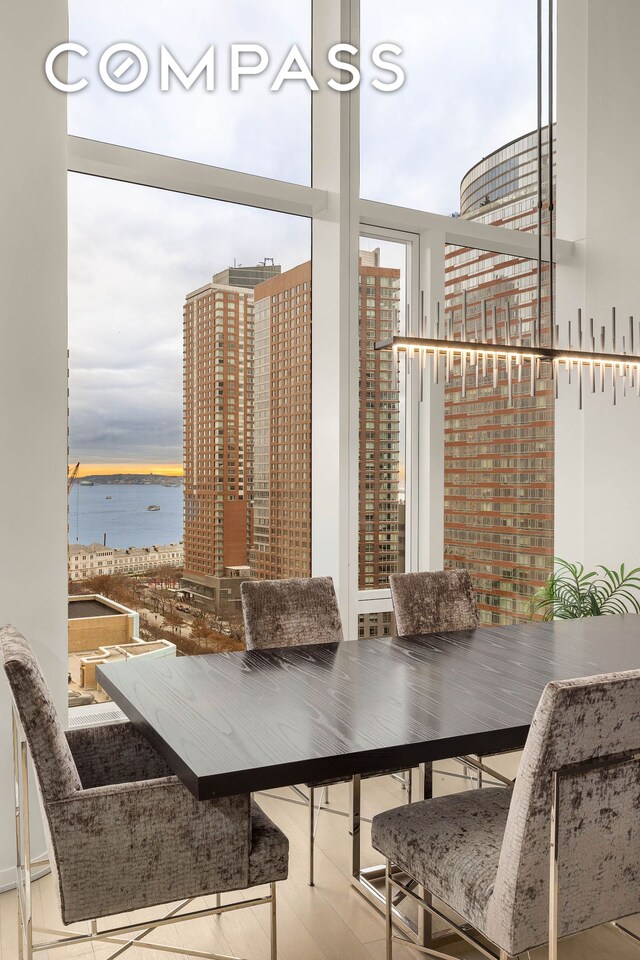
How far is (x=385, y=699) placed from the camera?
83.0 inches

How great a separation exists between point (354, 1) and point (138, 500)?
9.34ft

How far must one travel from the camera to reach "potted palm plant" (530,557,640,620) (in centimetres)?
432

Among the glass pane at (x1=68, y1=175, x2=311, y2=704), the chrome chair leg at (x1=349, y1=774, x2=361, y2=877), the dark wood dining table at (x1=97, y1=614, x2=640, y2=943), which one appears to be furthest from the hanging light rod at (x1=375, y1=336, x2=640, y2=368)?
the chrome chair leg at (x1=349, y1=774, x2=361, y2=877)

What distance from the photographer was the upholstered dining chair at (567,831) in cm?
151

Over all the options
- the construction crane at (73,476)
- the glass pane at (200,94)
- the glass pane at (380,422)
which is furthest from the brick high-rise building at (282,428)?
the construction crane at (73,476)

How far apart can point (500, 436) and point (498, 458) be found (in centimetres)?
14

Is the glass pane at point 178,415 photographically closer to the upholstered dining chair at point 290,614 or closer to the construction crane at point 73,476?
the construction crane at point 73,476

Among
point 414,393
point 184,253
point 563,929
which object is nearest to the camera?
point 563,929

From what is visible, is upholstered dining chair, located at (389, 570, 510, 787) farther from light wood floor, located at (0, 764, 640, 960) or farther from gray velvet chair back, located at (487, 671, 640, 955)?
gray velvet chair back, located at (487, 671, 640, 955)

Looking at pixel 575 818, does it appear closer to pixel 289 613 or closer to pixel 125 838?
pixel 125 838

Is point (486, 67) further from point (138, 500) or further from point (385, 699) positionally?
point (385, 699)

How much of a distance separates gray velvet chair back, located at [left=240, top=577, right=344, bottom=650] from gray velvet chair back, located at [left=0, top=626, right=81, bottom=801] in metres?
1.17

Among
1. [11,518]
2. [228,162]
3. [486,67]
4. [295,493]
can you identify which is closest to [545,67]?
→ [486,67]

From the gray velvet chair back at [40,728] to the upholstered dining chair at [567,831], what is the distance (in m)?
0.92
